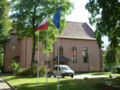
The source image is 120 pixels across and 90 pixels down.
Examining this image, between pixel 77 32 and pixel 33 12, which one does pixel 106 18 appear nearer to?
pixel 33 12

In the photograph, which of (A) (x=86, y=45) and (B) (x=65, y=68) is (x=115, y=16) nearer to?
(B) (x=65, y=68)

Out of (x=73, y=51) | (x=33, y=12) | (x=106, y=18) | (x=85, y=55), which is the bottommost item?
(x=85, y=55)

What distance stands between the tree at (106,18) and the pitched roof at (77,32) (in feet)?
74.1

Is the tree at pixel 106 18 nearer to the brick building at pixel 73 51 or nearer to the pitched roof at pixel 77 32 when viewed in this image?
the brick building at pixel 73 51

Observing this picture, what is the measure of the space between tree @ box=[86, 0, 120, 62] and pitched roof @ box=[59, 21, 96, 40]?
22.6 m

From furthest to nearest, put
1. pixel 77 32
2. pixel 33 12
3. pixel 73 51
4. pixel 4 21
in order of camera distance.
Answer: pixel 77 32
pixel 73 51
pixel 4 21
pixel 33 12

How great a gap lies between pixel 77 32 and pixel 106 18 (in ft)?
94.8

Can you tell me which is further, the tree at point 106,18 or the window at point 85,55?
the window at point 85,55

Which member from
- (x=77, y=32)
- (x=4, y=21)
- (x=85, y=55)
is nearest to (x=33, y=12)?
(x=4, y=21)

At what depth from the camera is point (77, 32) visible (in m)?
49.8

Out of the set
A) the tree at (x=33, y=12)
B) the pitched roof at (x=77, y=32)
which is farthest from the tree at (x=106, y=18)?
the pitched roof at (x=77, y=32)

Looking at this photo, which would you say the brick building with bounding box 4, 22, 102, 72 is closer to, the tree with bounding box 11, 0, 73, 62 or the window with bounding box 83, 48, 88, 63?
the window with bounding box 83, 48, 88, 63

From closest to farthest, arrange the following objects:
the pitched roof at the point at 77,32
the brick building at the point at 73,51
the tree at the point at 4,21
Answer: the tree at the point at 4,21, the brick building at the point at 73,51, the pitched roof at the point at 77,32

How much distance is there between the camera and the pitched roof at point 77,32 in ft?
156
